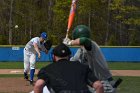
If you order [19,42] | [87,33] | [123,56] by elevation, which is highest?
[87,33]

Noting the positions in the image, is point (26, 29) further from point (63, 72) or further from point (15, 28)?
point (63, 72)

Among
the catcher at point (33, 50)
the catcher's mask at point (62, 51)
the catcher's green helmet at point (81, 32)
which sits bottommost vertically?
the catcher at point (33, 50)

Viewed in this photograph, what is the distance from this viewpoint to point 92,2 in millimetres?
46062

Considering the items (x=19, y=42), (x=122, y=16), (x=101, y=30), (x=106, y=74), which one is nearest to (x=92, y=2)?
(x=122, y=16)

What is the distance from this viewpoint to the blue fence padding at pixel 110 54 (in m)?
31.1

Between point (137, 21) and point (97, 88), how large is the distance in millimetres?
39479

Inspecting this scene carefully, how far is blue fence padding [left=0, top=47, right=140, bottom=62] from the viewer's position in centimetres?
3106

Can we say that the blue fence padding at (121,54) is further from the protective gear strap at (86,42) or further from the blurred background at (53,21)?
the protective gear strap at (86,42)

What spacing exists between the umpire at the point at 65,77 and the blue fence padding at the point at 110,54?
25.9 metres

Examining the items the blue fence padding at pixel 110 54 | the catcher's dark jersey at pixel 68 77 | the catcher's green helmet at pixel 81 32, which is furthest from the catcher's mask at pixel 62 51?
the blue fence padding at pixel 110 54

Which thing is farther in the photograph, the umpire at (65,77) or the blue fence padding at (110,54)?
the blue fence padding at (110,54)

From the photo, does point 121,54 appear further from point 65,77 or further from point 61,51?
point 65,77

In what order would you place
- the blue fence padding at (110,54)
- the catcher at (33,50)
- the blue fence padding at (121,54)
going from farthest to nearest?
the blue fence padding at (121,54) → the blue fence padding at (110,54) → the catcher at (33,50)

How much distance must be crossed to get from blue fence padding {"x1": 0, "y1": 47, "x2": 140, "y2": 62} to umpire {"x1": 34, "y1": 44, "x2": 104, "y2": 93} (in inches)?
1020
